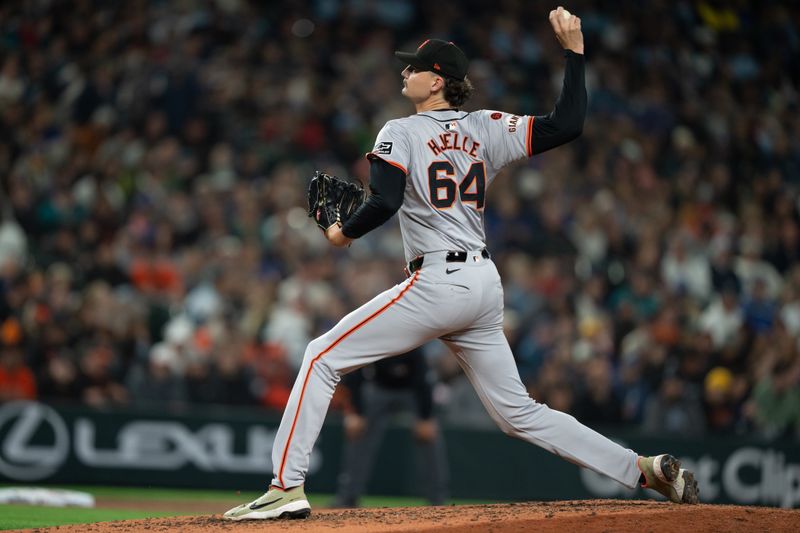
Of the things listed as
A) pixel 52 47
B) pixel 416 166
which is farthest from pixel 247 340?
pixel 416 166

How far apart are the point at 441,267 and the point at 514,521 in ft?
3.84

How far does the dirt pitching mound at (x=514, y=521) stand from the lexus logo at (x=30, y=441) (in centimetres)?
505

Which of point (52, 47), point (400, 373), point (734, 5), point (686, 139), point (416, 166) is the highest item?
point (734, 5)

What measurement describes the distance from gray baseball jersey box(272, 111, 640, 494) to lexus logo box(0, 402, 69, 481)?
5.85 m

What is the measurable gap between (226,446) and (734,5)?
35.8 feet

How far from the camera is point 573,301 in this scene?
1260 centimetres

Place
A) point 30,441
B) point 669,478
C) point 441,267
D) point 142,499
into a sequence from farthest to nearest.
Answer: point 30,441 < point 142,499 < point 669,478 < point 441,267

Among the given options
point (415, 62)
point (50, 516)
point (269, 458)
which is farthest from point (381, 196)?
point (269, 458)

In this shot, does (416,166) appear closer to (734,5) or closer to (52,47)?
(52,47)

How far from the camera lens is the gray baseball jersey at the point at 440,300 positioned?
5.03 m

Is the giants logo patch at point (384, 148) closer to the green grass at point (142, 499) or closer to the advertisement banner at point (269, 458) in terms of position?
the green grass at point (142, 499)

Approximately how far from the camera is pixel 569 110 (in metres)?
5.12

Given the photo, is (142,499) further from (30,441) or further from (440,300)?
(440,300)

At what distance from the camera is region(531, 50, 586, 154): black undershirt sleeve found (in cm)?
511
